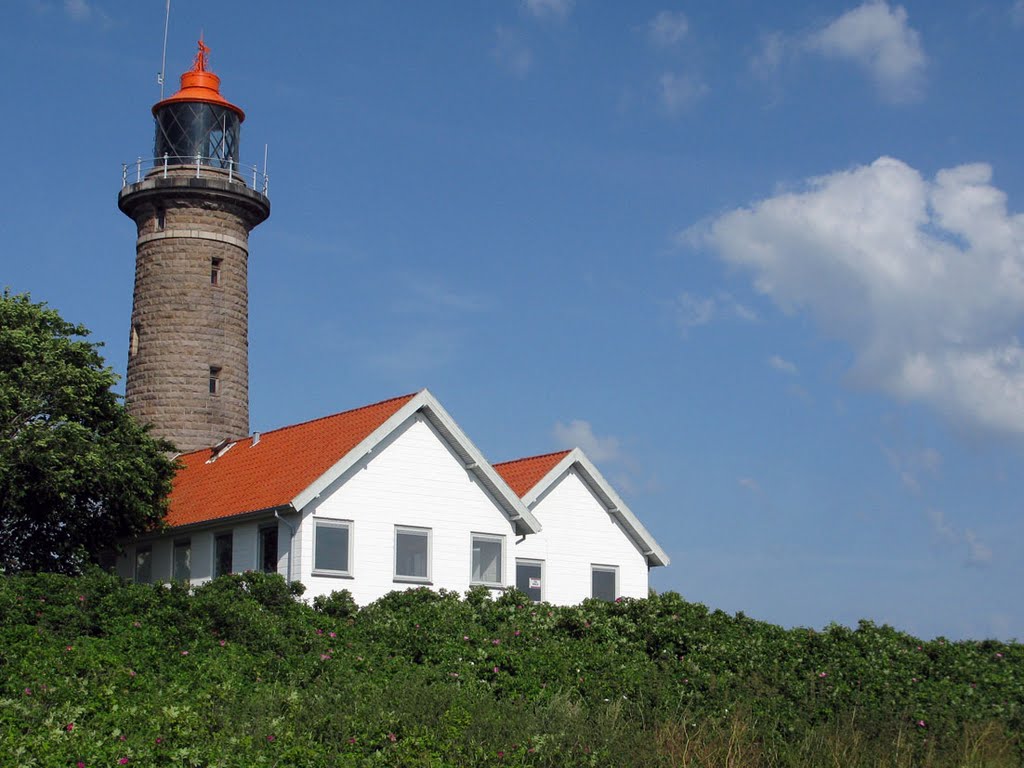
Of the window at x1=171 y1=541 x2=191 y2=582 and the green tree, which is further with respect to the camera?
the window at x1=171 y1=541 x2=191 y2=582

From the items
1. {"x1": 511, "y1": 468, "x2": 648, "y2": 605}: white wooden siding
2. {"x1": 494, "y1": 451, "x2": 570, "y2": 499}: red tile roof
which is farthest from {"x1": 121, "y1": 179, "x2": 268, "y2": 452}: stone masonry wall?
{"x1": 511, "y1": 468, "x2": 648, "y2": 605}: white wooden siding

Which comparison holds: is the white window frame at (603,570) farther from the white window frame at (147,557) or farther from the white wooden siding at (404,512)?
the white window frame at (147,557)

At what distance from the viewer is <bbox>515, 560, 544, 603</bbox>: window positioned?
115 ft

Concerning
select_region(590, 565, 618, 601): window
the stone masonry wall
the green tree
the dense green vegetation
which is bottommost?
the dense green vegetation

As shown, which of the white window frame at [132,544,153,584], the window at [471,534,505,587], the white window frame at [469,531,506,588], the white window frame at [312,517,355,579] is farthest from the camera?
the white window frame at [132,544,153,584]

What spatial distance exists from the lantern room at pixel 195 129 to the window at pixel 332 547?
16.9 m

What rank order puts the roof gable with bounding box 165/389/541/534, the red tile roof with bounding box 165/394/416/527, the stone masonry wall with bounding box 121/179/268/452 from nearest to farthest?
the roof gable with bounding box 165/389/541/534, the red tile roof with bounding box 165/394/416/527, the stone masonry wall with bounding box 121/179/268/452

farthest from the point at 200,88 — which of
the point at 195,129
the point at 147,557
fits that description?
the point at 147,557

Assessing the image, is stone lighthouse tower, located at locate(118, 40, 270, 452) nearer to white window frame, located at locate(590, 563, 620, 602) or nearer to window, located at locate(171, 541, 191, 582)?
window, located at locate(171, 541, 191, 582)

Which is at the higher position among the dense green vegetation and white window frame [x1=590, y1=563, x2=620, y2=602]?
white window frame [x1=590, y1=563, x2=620, y2=602]

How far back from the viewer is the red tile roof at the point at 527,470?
35.4 metres

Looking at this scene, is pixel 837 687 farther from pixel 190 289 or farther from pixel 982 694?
pixel 190 289

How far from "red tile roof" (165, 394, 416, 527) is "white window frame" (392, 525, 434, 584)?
2260 millimetres

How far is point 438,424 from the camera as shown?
31.8m
